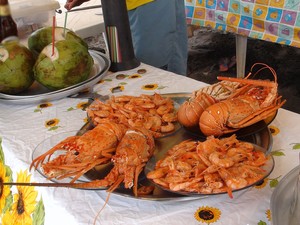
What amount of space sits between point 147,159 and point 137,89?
0.41 meters

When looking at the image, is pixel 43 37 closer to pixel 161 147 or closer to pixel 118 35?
pixel 118 35

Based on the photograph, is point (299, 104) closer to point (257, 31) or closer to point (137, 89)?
point (257, 31)

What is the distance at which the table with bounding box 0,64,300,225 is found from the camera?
1.78ft

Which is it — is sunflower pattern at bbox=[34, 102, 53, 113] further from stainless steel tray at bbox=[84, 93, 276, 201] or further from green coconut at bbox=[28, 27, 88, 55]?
stainless steel tray at bbox=[84, 93, 276, 201]

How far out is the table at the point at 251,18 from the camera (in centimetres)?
166

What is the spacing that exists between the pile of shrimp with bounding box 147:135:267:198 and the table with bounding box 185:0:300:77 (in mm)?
1261

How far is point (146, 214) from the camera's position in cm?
56

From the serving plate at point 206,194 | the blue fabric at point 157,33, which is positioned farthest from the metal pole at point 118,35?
the serving plate at point 206,194

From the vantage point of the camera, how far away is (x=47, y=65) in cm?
92

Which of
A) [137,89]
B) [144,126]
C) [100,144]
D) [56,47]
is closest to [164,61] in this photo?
[137,89]

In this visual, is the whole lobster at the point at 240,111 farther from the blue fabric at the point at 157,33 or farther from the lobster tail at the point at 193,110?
the blue fabric at the point at 157,33

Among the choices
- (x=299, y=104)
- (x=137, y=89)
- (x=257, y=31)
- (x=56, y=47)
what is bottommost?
(x=299, y=104)

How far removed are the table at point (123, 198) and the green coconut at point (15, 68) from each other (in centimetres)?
9

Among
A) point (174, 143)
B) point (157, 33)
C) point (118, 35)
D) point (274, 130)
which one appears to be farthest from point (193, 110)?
point (157, 33)
